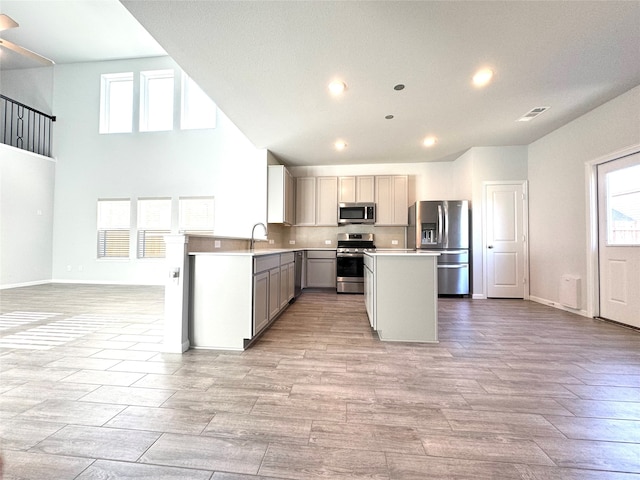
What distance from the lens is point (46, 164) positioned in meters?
6.32

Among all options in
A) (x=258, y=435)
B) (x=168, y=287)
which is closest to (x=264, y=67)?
(x=168, y=287)

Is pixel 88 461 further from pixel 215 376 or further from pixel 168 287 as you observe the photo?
pixel 168 287

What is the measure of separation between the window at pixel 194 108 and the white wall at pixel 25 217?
342cm

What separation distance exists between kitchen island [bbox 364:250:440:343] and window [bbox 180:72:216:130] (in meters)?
5.88

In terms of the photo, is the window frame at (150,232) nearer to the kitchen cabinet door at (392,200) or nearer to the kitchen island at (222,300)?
the kitchen island at (222,300)

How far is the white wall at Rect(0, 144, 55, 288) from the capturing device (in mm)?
5441

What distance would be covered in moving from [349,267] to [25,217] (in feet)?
23.8

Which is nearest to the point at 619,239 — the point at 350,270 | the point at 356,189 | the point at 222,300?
the point at 350,270

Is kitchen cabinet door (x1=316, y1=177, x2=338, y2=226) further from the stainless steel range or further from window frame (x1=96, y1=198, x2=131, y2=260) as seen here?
window frame (x1=96, y1=198, x2=131, y2=260)

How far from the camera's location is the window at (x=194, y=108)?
6.37 m

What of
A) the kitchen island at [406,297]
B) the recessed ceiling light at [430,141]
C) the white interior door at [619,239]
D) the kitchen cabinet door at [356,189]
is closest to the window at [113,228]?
the kitchen cabinet door at [356,189]

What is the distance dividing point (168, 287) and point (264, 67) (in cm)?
236

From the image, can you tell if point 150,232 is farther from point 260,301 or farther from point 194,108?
point 260,301

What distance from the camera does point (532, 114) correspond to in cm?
366
